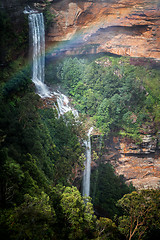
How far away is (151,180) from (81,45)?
15252mm

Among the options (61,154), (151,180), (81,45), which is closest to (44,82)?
(81,45)

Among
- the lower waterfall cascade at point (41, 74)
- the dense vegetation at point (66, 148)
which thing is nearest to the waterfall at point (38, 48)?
the lower waterfall cascade at point (41, 74)

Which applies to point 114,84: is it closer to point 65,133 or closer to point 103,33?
point 103,33

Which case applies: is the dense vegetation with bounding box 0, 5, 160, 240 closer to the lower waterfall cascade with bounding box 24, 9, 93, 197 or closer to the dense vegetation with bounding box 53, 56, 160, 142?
the dense vegetation with bounding box 53, 56, 160, 142

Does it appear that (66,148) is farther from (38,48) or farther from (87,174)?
(38,48)

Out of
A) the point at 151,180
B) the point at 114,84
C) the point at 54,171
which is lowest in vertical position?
the point at 151,180

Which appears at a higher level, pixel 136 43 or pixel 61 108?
pixel 136 43

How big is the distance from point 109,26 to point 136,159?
13.1 m

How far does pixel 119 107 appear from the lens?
19359 millimetres

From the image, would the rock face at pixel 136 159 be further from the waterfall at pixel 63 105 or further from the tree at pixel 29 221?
the tree at pixel 29 221

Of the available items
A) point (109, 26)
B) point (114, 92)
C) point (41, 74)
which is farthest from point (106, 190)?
point (109, 26)

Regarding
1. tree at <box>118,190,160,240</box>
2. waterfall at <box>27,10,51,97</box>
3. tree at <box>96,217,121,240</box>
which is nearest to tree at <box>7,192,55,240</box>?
tree at <box>96,217,121,240</box>

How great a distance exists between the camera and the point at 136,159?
2012 centimetres

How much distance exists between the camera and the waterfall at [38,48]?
57.1 ft
